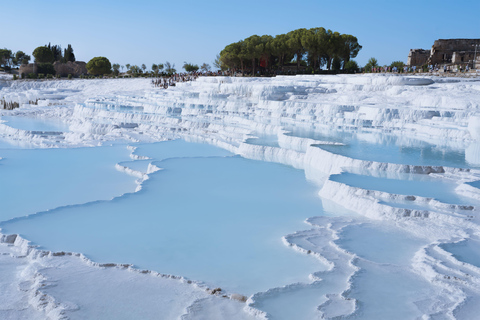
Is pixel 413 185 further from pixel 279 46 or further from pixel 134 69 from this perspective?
pixel 134 69

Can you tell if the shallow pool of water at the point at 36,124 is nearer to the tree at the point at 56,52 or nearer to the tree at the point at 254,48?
the tree at the point at 254,48

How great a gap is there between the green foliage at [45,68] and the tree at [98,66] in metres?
3.23

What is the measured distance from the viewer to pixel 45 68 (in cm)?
4253

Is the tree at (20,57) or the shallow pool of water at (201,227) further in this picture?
the tree at (20,57)

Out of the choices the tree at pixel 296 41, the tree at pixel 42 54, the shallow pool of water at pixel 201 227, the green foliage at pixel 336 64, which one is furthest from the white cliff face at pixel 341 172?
the tree at pixel 42 54

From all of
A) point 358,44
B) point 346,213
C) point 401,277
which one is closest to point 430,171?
point 346,213

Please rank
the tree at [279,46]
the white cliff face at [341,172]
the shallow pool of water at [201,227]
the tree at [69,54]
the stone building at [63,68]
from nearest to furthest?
the white cliff face at [341,172] < the shallow pool of water at [201,227] < the tree at [279,46] < the stone building at [63,68] < the tree at [69,54]

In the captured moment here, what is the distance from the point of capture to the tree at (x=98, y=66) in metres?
44.8

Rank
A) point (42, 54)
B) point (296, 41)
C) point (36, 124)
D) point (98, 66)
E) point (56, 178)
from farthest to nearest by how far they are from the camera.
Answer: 1. point (42, 54)
2. point (98, 66)
3. point (296, 41)
4. point (36, 124)
5. point (56, 178)

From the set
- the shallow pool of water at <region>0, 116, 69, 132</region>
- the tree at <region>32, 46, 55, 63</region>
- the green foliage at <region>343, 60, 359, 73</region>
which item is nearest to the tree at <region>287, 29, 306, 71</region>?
the green foliage at <region>343, 60, 359, 73</region>

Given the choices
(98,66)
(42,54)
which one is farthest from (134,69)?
(42,54)

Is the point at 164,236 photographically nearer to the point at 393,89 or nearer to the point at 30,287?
the point at 30,287

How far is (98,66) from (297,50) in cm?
2007

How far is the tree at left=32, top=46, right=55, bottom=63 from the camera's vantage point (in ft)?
153
